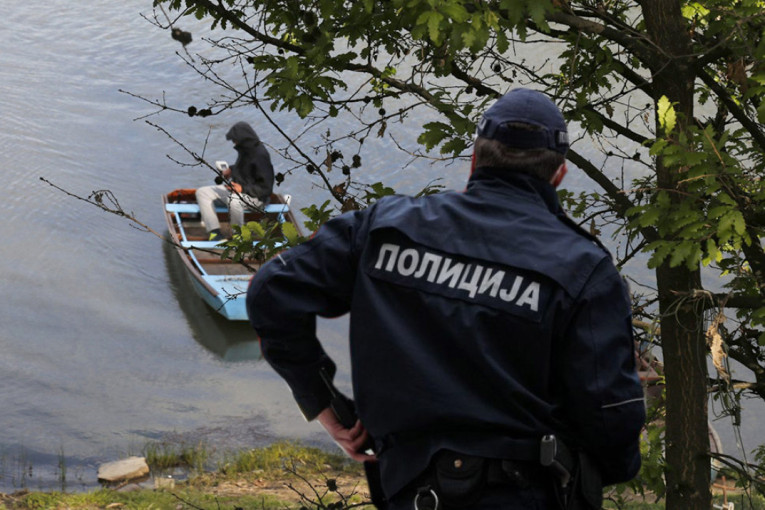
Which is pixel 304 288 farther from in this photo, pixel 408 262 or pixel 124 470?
pixel 124 470

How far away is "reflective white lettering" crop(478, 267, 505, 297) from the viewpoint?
2.45m

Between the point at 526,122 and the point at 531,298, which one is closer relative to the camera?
the point at 531,298

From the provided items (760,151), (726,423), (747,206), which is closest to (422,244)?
(747,206)

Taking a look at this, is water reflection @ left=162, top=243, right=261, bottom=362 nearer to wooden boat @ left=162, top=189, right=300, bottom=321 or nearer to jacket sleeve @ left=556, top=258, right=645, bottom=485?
wooden boat @ left=162, top=189, right=300, bottom=321

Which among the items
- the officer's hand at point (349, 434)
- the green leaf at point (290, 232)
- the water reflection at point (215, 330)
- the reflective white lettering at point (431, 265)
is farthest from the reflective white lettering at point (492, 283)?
the water reflection at point (215, 330)

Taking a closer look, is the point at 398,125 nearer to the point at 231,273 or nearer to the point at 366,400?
the point at 231,273

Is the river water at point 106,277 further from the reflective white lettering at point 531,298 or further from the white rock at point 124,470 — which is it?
the reflective white lettering at point 531,298

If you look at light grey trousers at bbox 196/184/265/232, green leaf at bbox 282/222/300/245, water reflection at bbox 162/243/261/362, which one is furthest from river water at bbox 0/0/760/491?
green leaf at bbox 282/222/300/245

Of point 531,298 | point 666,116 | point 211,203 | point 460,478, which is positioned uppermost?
point 211,203

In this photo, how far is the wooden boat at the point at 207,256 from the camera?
16969 millimetres

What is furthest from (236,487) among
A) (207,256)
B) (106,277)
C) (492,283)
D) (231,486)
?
(106,277)

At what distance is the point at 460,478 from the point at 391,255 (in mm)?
532

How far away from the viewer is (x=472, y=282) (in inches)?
97.0

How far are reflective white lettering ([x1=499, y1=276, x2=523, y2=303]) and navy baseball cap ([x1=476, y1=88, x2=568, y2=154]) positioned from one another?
333 millimetres
